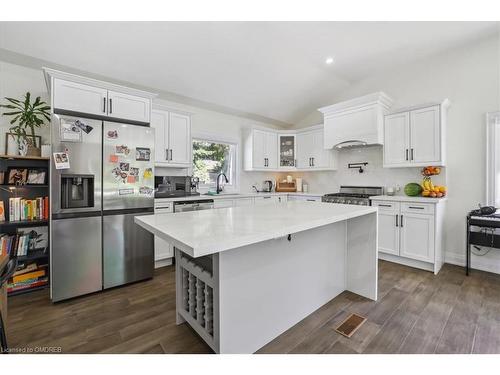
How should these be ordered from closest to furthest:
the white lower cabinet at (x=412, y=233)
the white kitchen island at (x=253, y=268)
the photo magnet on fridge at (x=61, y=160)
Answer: the white kitchen island at (x=253, y=268)
the photo magnet on fridge at (x=61, y=160)
the white lower cabinet at (x=412, y=233)

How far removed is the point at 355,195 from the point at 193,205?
2684 mm

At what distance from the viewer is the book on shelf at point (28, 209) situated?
241 cm

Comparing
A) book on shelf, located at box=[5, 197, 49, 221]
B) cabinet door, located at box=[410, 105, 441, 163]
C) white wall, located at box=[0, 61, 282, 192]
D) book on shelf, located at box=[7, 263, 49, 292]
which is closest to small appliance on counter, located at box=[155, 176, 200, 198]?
white wall, located at box=[0, 61, 282, 192]

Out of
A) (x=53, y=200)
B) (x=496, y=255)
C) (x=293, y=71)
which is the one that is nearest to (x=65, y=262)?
(x=53, y=200)

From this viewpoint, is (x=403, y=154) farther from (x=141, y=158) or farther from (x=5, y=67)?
(x=5, y=67)

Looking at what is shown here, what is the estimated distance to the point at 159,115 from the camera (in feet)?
10.9

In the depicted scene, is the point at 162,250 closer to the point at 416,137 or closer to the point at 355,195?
the point at 355,195

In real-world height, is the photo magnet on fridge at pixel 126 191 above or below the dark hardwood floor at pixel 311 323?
above

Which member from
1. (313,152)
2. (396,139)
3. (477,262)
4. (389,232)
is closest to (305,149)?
(313,152)

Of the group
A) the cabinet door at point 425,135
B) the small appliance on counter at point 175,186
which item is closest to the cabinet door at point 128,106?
the small appliance on counter at point 175,186

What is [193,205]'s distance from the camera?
335cm

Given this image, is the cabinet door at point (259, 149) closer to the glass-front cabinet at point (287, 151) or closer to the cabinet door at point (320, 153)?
the glass-front cabinet at point (287, 151)

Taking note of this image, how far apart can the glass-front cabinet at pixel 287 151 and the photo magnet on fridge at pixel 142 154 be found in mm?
2957

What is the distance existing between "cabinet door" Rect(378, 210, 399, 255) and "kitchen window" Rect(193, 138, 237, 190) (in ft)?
8.86
